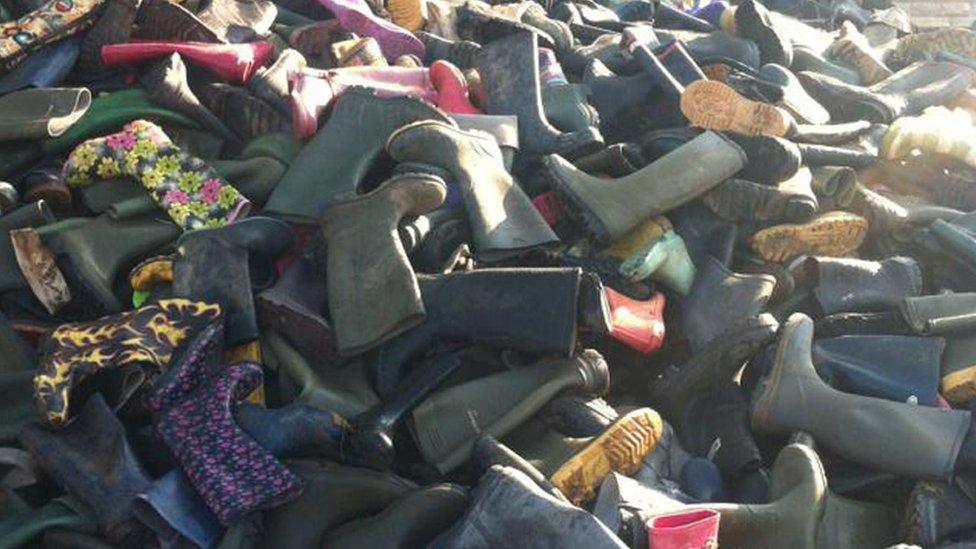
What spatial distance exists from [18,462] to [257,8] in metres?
1.59

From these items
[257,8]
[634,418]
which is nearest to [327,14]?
[257,8]

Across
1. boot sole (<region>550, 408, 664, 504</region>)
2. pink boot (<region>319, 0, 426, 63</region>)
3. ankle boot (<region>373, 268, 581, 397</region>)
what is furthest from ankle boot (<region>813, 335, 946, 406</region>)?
pink boot (<region>319, 0, 426, 63</region>)

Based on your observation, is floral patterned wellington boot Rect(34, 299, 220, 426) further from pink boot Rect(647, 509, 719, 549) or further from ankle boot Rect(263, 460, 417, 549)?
pink boot Rect(647, 509, 719, 549)

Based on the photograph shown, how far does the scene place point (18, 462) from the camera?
175 centimetres

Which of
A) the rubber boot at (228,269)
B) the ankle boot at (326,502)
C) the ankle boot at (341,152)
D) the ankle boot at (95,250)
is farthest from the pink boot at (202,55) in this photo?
the ankle boot at (326,502)

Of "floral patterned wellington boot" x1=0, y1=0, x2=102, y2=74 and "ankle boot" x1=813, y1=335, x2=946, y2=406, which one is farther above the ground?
"floral patterned wellington boot" x1=0, y1=0, x2=102, y2=74

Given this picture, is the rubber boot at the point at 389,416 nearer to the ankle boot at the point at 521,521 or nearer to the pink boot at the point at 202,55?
the ankle boot at the point at 521,521

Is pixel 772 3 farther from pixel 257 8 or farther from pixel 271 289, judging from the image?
pixel 271 289

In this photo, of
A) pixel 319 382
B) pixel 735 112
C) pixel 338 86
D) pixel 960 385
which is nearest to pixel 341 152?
pixel 338 86

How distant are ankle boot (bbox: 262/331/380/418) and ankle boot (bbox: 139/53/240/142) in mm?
700

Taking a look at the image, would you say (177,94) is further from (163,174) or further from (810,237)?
(810,237)

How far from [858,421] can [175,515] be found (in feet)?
3.99

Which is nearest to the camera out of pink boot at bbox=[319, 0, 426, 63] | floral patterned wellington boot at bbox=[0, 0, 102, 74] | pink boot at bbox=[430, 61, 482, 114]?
floral patterned wellington boot at bbox=[0, 0, 102, 74]

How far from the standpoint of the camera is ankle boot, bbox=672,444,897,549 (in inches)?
66.2
